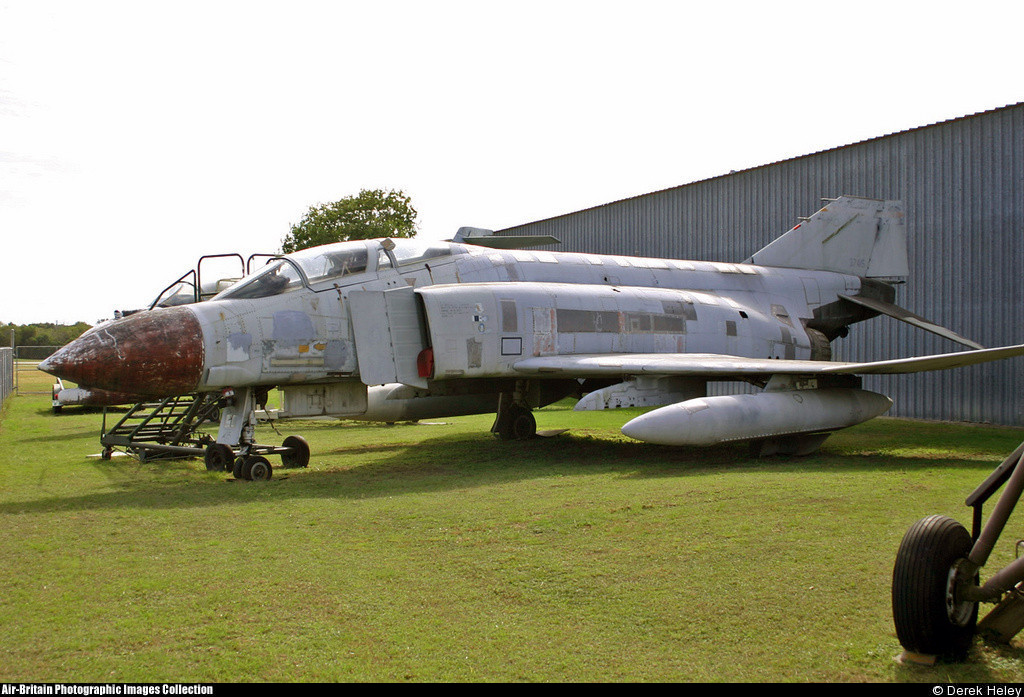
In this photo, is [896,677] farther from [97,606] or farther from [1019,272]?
[1019,272]

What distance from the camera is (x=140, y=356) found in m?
9.10

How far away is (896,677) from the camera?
359 cm

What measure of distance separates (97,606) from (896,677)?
4.43 m

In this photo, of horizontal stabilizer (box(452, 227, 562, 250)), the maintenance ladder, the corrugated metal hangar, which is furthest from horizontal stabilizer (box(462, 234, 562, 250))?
the corrugated metal hangar

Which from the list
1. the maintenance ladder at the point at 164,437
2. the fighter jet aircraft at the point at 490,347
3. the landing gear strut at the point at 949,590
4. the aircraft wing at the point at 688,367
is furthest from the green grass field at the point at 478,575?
the maintenance ladder at the point at 164,437

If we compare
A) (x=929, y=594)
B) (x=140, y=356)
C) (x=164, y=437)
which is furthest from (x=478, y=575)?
(x=164, y=437)

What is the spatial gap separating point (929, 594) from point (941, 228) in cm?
1616

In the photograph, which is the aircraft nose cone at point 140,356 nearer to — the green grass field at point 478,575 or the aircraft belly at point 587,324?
the green grass field at point 478,575

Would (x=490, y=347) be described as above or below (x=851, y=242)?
below

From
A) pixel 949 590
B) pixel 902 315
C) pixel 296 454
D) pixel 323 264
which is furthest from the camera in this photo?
pixel 902 315

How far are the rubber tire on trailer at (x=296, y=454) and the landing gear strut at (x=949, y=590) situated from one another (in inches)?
351

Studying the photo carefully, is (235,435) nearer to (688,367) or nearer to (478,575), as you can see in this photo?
(478,575)

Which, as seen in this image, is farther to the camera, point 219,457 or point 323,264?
point 323,264

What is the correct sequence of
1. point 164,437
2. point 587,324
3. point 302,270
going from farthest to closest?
point 164,437 < point 587,324 < point 302,270
